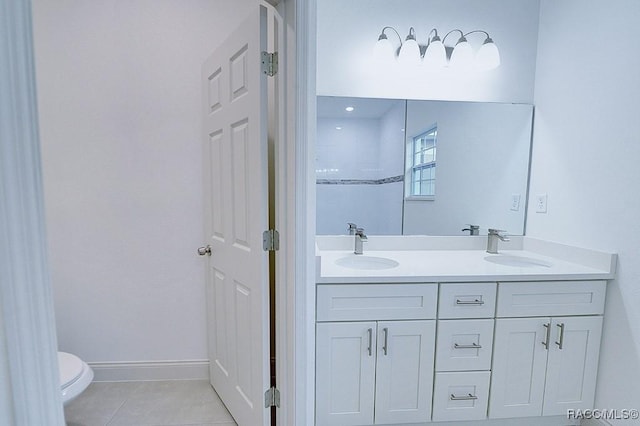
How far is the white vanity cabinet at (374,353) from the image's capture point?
4.42 feet

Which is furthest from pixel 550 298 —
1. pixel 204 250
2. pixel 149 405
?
pixel 149 405

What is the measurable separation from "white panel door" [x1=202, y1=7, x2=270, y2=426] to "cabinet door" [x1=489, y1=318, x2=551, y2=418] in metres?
1.10

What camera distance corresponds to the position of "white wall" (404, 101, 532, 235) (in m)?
1.92

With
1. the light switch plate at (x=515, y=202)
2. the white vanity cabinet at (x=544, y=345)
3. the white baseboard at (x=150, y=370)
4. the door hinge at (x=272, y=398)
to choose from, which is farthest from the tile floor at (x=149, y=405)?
the light switch plate at (x=515, y=202)

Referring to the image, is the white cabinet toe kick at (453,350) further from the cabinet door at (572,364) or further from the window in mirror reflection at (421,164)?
the window in mirror reflection at (421,164)

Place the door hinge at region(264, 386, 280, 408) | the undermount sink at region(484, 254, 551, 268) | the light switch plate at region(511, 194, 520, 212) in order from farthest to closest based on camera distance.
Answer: the light switch plate at region(511, 194, 520, 212), the undermount sink at region(484, 254, 551, 268), the door hinge at region(264, 386, 280, 408)

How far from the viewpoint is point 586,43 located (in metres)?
1.55

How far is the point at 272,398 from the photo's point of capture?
52.6 inches

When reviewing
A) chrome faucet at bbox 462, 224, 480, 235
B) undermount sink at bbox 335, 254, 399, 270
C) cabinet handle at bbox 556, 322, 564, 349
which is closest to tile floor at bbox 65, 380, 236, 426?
undermount sink at bbox 335, 254, 399, 270

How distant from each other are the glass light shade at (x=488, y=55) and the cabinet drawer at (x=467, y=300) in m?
1.33

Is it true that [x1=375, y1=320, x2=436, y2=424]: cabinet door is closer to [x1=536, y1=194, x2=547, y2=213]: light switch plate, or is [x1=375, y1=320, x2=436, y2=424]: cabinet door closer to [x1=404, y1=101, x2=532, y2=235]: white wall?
[x1=404, y1=101, x2=532, y2=235]: white wall

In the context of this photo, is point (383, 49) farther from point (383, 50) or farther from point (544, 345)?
point (544, 345)

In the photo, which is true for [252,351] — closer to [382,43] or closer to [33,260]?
→ [33,260]

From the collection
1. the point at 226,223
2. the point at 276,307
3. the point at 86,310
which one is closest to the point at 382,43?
the point at 226,223
